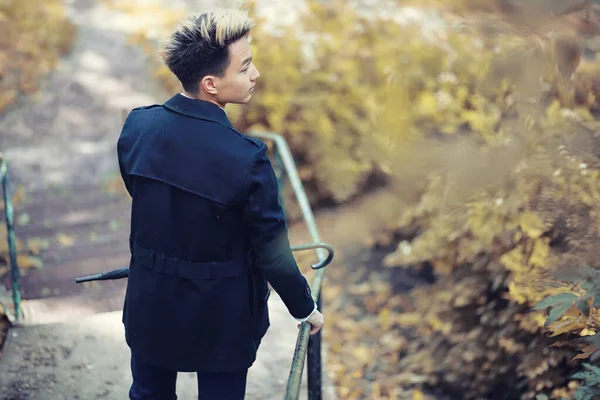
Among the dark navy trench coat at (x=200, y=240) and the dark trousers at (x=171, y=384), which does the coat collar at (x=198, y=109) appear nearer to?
the dark navy trench coat at (x=200, y=240)

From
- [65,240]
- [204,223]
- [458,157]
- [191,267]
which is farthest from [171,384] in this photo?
[65,240]

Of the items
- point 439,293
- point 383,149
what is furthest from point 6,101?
point 439,293

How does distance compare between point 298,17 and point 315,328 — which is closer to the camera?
point 315,328

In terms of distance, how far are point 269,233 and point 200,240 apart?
0.69ft

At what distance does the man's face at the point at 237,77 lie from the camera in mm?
1876

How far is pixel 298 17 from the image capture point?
6594mm

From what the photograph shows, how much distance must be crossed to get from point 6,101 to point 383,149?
409cm

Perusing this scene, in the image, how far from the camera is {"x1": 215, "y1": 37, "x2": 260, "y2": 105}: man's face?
73.9 inches

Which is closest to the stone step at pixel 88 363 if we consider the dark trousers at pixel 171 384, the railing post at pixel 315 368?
the railing post at pixel 315 368

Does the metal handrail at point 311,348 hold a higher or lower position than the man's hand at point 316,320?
lower

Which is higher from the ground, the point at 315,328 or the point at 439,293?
the point at 315,328

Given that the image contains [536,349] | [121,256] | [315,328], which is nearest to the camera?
[315,328]

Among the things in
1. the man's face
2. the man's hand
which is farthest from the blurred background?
the man's face

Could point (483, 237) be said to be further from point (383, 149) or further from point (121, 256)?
point (121, 256)
